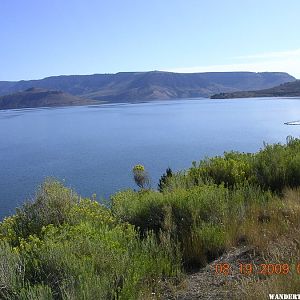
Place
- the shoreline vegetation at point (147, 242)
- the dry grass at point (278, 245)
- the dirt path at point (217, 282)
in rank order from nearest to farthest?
the dry grass at point (278, 245), the shoreline vegetation at point (147, 242), the dirt path at point (217, 282)

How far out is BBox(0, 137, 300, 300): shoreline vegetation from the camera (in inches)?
154

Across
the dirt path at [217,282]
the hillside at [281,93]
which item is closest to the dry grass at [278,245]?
the dirt path at [217,282]

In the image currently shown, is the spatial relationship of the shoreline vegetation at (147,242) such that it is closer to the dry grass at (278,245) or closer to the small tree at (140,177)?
the dry grass at (278,245)

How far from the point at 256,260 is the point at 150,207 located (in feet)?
7.67

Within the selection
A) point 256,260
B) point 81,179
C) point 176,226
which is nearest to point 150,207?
point 176,226

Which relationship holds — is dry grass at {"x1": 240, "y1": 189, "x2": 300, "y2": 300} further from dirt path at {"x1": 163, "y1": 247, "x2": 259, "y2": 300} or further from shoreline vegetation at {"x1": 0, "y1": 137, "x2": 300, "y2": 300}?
dirt path at {"x1": 163, "y1": 247, "x2": 259, "y2": 300}

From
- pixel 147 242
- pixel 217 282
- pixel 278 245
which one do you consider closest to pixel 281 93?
pixel 278 245

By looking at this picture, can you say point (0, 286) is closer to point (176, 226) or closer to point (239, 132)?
point (176, 226)

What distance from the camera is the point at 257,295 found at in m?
3.38

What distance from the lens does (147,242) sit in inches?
193

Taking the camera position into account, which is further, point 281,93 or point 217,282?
point 281,93

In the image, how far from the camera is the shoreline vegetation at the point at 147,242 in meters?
3.92

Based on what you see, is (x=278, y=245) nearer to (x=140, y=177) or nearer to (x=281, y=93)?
(x=140, y=177)

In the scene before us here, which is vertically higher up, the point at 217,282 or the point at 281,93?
the point at 281,93
